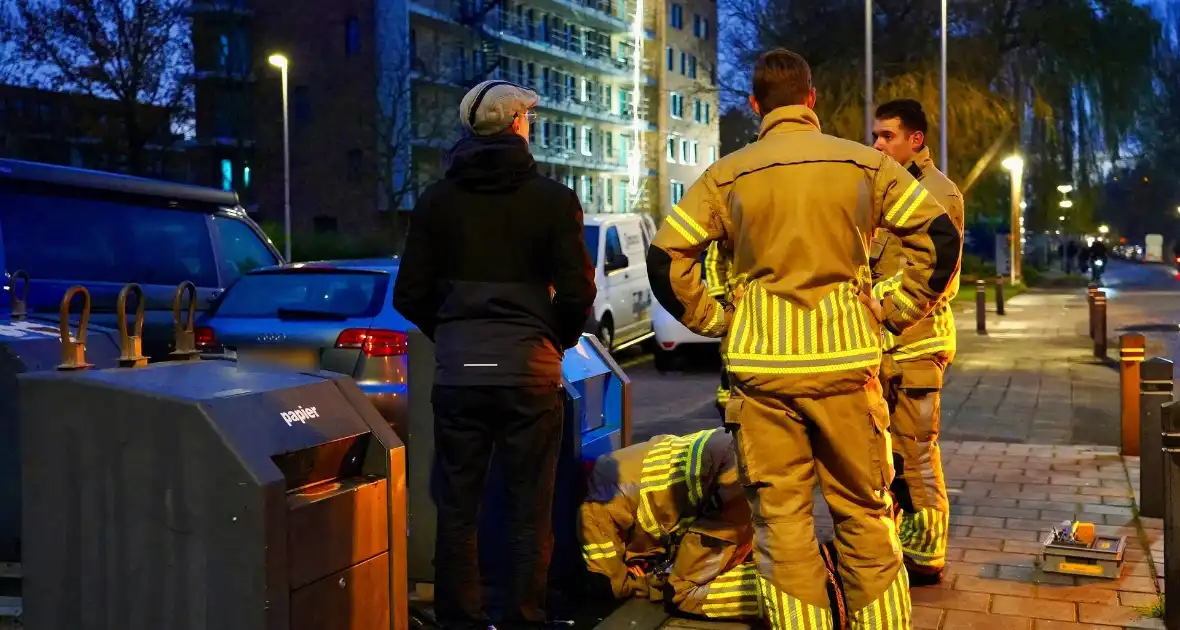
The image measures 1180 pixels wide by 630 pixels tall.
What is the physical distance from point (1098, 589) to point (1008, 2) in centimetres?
3233

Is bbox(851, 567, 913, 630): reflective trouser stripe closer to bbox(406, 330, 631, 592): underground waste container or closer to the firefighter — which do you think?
the firefighter

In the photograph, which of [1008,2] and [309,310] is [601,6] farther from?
[309,310]

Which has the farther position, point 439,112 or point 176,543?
point 439,112

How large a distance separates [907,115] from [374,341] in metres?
3.37

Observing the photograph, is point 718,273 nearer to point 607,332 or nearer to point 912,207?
point 912,207

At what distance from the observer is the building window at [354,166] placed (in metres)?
48.1

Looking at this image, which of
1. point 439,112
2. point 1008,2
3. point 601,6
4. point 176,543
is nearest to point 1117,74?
point 1008,2

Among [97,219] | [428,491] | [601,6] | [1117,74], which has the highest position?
[601,6]

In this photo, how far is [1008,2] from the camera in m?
33.8

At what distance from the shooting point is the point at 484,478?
4.04 meters

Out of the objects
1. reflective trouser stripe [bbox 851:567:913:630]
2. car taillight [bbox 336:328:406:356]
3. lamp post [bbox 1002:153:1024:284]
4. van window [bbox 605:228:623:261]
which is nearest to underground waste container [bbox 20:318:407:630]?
reflective trouser stripe [bbox 851:567:913:630]

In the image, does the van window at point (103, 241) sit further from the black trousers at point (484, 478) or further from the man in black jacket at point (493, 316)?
the black trousers at point (484, 478)

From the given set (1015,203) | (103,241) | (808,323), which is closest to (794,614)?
(808,323)

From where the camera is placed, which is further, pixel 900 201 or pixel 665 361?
pixel 665 361
